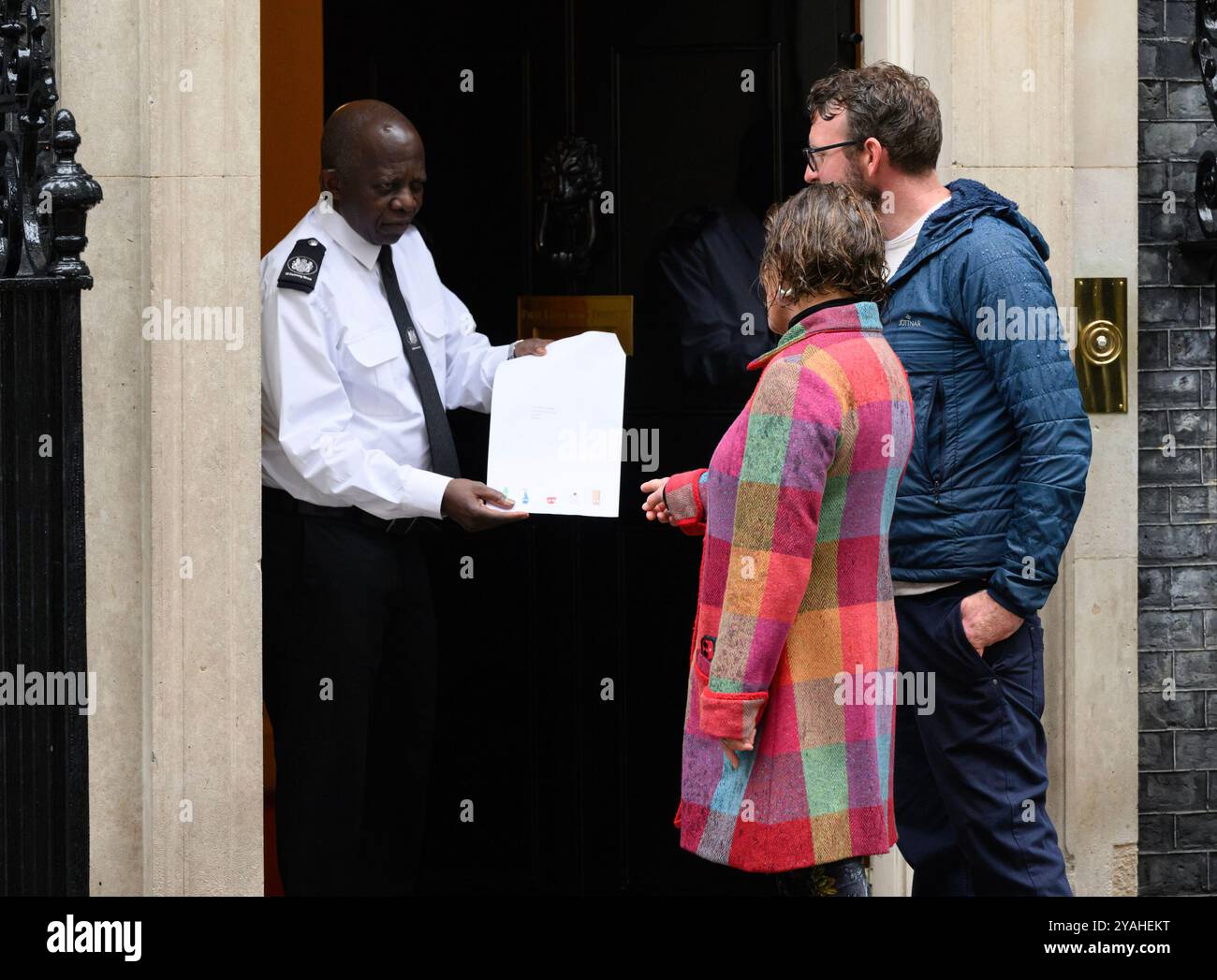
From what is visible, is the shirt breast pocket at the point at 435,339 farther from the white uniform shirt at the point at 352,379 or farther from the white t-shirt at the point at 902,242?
the white t-shirt at the point at 902,242

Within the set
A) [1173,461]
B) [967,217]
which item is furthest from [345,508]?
[1173,461]

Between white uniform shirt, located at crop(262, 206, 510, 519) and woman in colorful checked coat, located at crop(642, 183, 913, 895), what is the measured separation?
1.40 metres

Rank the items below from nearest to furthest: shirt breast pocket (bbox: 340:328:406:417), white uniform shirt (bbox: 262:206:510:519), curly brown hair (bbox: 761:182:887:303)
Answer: curly brown hair (bbox: 761:182:887:303) < white uniform shirt (bbox: 262:206:510:519) < shirt breast pocket (bbox: 340:328:406:417)

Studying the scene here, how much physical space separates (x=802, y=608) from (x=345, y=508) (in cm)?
176

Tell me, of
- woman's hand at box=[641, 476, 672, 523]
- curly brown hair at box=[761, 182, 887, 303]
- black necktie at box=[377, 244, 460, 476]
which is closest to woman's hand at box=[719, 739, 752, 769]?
woman's hand at box=[641, 476, 672, 523]

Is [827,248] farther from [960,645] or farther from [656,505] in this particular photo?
[960,645]

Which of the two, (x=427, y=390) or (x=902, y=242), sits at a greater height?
(x=902, y=242)

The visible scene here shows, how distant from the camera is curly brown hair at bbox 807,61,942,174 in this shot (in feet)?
12.3

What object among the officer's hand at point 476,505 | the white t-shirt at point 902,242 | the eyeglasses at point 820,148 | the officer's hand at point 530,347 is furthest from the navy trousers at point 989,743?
the officer's hand at point 530,347

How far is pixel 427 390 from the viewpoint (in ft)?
15.3

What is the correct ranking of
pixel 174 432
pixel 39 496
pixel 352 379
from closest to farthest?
pixel 39 496 → pixel 174 432 → pixel 352 379

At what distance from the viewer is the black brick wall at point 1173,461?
4.74 m

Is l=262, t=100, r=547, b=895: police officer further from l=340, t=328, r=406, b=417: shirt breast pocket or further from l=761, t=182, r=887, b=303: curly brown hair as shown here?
l=761, t=182, r=887, b=303: curly brown hair
